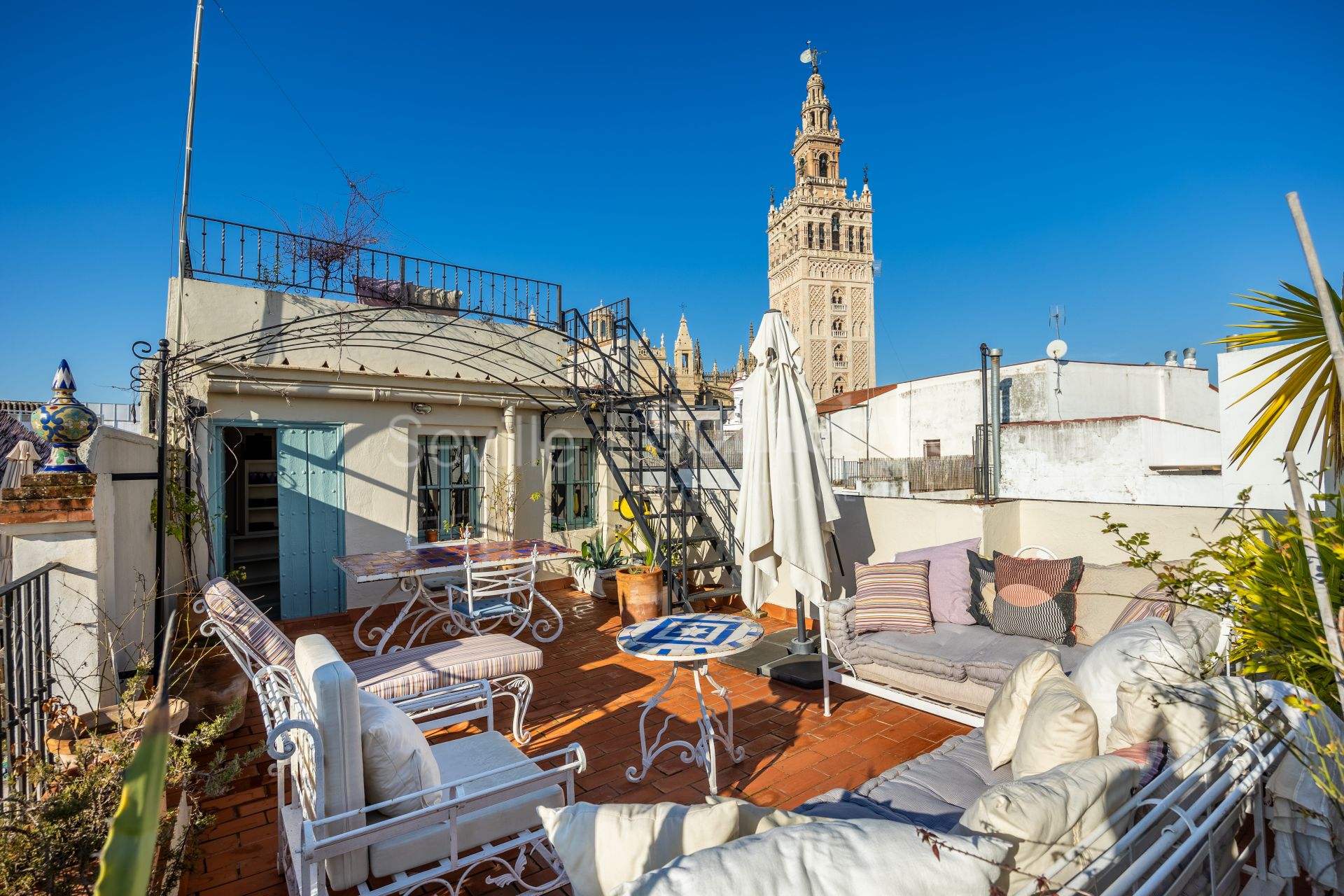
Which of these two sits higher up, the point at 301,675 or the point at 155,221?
the point at 155,221

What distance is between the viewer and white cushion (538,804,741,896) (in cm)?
146

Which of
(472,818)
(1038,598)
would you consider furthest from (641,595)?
(472,818)

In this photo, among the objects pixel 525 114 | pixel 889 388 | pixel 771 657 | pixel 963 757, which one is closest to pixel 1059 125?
pixel 889 388

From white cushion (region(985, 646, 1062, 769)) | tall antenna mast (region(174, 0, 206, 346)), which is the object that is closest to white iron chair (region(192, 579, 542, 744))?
white cushion (region(985, 646, 1062, 769))

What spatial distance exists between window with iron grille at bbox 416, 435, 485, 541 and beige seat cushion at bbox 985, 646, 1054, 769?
21.5 ft

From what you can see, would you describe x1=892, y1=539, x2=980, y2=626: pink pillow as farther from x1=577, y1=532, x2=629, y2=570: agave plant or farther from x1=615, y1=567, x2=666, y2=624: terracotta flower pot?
x1=577, y1=532, x2=629, y2=570: agave plant

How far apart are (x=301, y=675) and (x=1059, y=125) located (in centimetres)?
3010

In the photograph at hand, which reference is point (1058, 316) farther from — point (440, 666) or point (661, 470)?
point (440, 666)

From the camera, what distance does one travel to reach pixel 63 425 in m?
3.35

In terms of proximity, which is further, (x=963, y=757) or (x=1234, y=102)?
(x=1234, y=102)

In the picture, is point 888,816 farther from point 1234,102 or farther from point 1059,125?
point 1059,125

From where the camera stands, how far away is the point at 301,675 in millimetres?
2488

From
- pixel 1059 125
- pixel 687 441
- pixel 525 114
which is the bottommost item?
pixel 687 441

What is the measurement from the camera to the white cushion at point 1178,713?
201 centimetres
